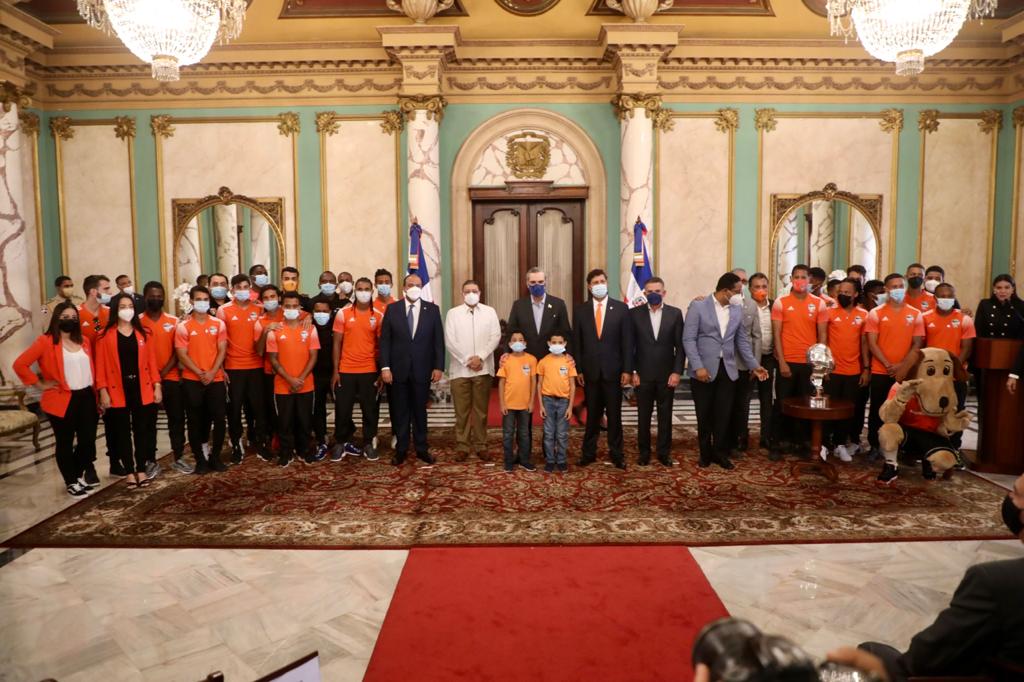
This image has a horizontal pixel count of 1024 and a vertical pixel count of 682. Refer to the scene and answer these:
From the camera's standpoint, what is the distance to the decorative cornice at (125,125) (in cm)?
996

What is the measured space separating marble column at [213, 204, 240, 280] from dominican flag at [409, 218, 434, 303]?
5.29m

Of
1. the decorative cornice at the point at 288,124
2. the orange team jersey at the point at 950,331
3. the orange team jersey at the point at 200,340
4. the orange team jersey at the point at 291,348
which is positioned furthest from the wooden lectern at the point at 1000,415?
the decorative cornice at the point at 288,124

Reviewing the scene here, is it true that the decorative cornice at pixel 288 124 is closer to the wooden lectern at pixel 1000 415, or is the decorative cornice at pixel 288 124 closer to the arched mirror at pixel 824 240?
the arched mirror at pixel 824 240

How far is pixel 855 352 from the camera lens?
247 inches

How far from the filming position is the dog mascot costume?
5.48 metres

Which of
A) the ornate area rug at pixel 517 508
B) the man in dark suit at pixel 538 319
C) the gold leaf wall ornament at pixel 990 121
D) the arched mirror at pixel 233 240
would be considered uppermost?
the gold leaf wall ornament at pixel 990 121

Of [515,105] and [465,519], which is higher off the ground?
[515,105]

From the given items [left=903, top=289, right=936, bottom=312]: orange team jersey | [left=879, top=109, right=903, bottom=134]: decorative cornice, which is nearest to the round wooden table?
[left=903, top=289, right=936, bottom=312]: orange team jersey

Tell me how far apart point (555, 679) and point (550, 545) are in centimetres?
144

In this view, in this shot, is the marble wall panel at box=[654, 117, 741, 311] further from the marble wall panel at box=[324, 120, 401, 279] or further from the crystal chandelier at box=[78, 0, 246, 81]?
the crystal chandelier at box=[78, 0, 246, 81]

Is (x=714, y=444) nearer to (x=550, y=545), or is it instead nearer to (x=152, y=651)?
(x=550, y=545)

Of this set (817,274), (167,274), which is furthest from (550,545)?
(167,274)

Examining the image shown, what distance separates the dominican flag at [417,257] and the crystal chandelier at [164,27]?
329cm

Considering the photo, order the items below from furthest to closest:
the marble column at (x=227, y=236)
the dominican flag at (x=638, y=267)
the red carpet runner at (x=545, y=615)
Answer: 1. the marble column at (x=227, y=236)
2. the dominican flag at (x=638, y=267)
3. the red carpet runner at (x=545, y=615)
